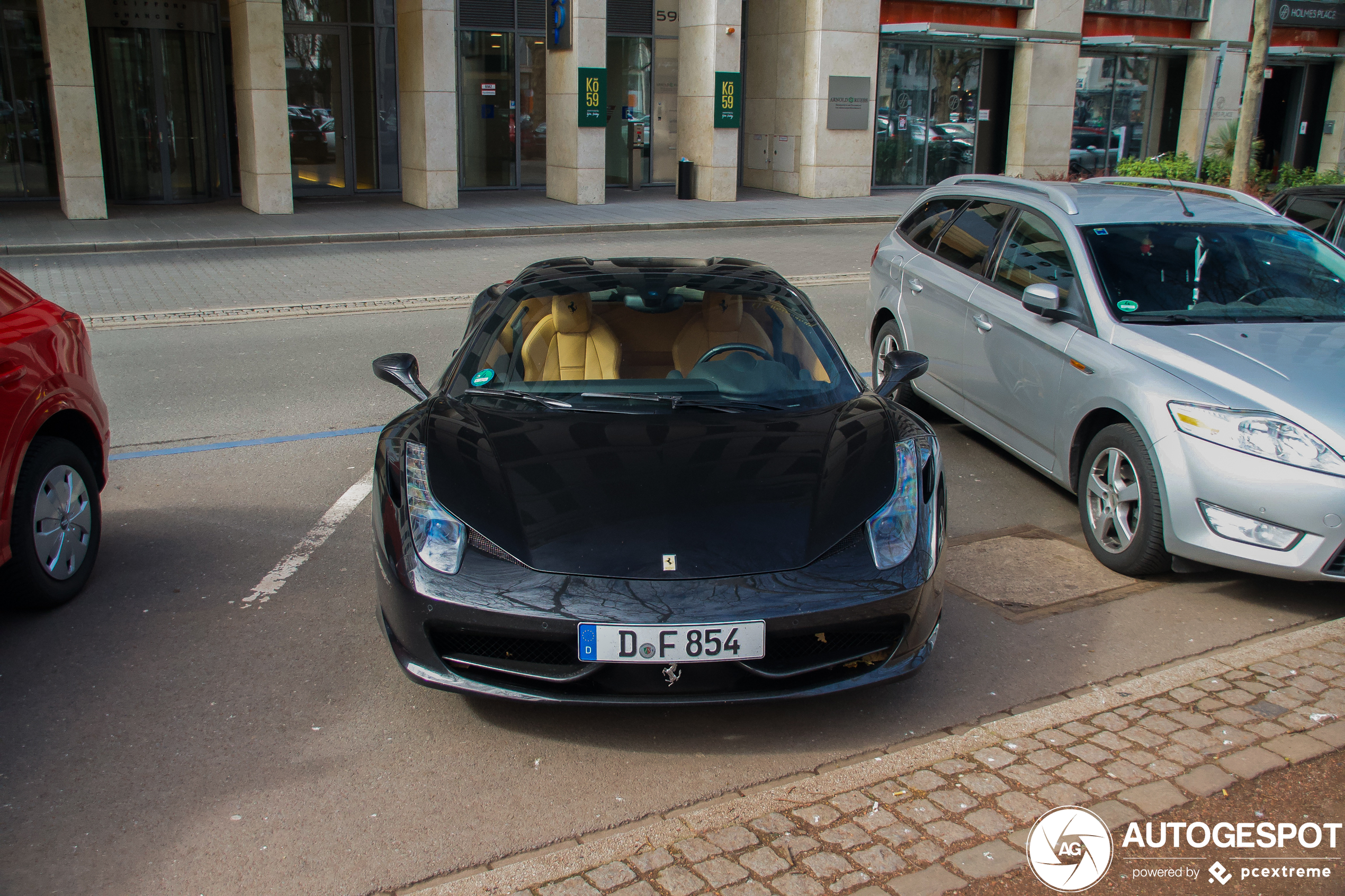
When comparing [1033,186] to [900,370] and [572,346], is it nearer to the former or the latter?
[900,370]

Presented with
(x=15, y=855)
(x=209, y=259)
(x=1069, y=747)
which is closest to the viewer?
(x=15, y=855)

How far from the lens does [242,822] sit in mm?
3281

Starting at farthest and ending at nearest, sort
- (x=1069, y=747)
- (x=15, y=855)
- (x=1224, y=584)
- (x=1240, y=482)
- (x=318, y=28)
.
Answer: (x=318, y=28), (x=1224, y=584), (x=1240, y=482), (x=1069, y=747), (x=15, y=855)

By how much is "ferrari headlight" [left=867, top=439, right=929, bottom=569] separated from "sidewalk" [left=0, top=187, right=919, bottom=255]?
1522 cm

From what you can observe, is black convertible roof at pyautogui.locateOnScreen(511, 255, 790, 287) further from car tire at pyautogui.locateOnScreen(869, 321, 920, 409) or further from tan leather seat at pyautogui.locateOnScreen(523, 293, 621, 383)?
car tire at pyautogui.locateOnScreen(869, 321, 920, 409)

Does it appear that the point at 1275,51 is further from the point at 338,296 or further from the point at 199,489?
the point at 199,489

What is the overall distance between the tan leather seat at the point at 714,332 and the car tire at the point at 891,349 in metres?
2.78

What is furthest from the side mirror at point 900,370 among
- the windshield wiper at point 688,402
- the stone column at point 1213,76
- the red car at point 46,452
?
the stone column at point 1213,76

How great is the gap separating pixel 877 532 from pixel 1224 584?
7.40ft

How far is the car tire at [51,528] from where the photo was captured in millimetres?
4422

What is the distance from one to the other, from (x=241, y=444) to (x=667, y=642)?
469 centimetres

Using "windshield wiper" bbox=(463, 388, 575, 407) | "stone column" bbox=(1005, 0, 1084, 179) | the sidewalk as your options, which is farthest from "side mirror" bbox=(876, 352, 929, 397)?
"stone column" bbox=(1005, 0, 1084, 179)

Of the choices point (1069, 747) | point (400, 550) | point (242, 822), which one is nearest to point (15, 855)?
point (242, 822)

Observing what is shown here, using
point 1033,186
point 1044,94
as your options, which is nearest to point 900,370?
point 1033,186
